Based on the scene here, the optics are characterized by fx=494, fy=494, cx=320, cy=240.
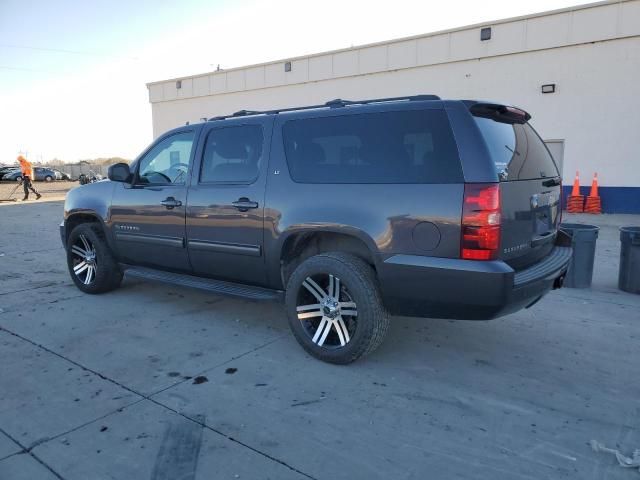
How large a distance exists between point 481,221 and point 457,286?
0.44m

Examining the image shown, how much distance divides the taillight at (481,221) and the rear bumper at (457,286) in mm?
82

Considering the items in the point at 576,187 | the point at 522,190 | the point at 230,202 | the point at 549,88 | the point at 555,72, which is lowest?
the point at 576,187

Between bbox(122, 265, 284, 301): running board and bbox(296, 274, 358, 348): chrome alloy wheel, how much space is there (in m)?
0.32

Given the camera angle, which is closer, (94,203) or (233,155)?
(233,155)

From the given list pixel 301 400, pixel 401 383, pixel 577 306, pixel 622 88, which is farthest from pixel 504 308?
pixel 622 88

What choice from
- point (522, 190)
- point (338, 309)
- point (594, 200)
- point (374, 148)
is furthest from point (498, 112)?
point (594, 200)

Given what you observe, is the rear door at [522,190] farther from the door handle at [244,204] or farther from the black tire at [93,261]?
the black tire at [93,261]

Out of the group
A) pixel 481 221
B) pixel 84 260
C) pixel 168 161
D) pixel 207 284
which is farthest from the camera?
pixel 84 260

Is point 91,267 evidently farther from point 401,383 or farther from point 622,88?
point 622,88

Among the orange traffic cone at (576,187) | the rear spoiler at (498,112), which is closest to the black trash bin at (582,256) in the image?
the rear spoiler at (498,112)

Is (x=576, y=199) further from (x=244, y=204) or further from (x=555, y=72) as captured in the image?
(x=244, y=204)

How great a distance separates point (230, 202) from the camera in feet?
14.2

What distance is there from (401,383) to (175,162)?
3.11 meters

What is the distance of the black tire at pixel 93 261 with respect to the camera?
558 centimetres
